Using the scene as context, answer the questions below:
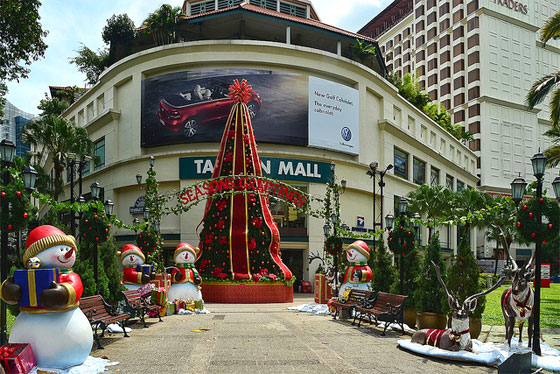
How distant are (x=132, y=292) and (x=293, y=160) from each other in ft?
73.7

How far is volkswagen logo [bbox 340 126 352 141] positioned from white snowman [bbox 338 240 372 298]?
20.1m

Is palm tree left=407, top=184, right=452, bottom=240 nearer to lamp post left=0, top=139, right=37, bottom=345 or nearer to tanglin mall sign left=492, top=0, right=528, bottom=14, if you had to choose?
lamp post left=0, top=139, right=37, bottom=345

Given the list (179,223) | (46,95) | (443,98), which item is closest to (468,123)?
(443,98)

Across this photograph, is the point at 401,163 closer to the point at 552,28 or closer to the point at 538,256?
the point at 552,28

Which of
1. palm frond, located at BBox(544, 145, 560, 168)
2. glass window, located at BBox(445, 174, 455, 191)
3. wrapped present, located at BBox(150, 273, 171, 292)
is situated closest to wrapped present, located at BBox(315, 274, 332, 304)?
wrapped present, located at BBox(150, 273, 171, 292)

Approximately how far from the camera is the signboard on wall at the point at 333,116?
3609 centimetres

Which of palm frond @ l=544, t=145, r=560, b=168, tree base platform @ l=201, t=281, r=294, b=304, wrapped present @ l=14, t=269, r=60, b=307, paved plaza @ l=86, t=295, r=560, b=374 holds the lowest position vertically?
tree base platform @ l=201, t=281, r=294, b=304

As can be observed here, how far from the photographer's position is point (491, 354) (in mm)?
9547

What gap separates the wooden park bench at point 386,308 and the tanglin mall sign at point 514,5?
219ft

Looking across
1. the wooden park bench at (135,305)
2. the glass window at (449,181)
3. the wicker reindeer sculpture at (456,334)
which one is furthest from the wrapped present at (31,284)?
the glass window at (449,181)

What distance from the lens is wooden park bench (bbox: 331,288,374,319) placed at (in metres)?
15.4

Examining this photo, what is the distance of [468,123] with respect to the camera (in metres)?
70.1

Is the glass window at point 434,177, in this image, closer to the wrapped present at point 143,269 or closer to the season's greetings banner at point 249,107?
the season's greetings banner at point 249,107

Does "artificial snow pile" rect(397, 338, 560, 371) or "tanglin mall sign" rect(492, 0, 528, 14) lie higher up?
"tanglin mall sign" rect(492, 0, 528, 14)
